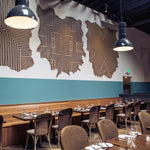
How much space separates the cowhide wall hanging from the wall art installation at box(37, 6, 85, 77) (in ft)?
1.72

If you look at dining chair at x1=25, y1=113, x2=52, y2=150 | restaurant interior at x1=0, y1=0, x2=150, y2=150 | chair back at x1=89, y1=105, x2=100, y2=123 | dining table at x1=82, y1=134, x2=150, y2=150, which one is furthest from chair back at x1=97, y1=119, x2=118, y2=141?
chair back at x1=89, y1=105, x2=100, y2=123

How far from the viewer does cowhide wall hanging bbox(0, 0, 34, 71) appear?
5.15m

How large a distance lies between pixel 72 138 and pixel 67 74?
470 centimetres

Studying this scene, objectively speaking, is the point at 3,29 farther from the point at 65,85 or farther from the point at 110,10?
the point at 110,10

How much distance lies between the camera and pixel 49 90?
6.21m

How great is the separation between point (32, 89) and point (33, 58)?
3.28 feet

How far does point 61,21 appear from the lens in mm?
6793

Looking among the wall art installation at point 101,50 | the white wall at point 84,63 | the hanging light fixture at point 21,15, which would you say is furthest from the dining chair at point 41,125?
the wall art installation at point 101,50

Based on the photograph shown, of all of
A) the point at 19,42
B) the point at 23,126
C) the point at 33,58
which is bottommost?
the point at 23,126

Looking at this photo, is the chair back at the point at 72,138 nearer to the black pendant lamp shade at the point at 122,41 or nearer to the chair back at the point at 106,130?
the chair back at the point at 106,130

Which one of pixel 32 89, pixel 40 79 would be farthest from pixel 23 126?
pixel 40 79

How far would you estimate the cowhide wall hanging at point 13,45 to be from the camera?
16.9 ft

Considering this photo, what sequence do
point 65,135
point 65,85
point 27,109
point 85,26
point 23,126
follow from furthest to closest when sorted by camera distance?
point 85,26
point 65,85
point 27,109
point 23,126
point 65,135

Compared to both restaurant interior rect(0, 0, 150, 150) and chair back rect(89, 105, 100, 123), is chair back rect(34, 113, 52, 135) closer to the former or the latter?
restaurant interior rect(0, 0, 150, 150)
